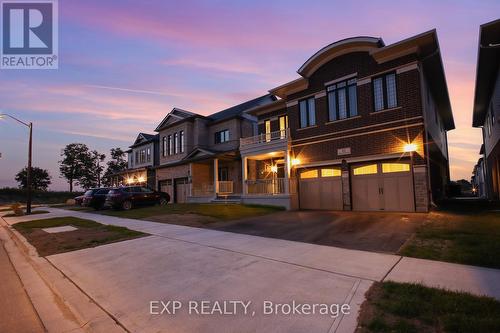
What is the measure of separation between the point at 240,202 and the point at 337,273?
53.9ft

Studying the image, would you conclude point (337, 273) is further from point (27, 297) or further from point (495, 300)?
point (27, 297)

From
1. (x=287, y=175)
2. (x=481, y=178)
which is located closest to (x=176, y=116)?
(x=287, y=175)

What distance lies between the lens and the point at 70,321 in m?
4.29

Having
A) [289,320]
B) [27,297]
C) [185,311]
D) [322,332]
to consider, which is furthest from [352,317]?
[27,297]

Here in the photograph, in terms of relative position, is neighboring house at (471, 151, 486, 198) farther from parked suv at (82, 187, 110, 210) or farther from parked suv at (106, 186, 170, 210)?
parked suv at (82, 187, 110, 210)

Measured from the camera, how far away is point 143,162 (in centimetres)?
3984

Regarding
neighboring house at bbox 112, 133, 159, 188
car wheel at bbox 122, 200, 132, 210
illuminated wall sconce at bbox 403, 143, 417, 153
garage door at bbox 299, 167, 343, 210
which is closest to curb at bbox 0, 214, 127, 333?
car wheel at bbox 122, 200, 132, 210

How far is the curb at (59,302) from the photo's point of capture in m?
4.10

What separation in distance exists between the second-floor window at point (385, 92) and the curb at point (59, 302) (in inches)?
614

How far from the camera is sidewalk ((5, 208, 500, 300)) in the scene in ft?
16.2

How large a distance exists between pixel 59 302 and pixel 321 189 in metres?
15.4

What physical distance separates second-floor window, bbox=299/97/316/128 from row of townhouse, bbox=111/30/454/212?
0.22 feet

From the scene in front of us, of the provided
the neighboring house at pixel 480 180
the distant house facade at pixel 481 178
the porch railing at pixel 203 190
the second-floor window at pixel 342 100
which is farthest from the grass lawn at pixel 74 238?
the neighboring house at pixel 480 180

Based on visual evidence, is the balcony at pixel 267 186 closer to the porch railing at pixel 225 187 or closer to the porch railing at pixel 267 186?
the porch railing at pixel 267 186
